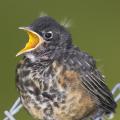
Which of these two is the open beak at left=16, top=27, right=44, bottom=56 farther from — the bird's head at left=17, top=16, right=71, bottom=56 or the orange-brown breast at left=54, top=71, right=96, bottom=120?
the orange-brown breast at left=54, top=71, right=96, bottom=120

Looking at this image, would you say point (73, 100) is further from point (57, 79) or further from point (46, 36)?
point (46, 36)

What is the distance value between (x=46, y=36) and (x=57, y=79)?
257mm

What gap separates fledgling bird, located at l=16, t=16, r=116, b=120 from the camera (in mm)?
5816

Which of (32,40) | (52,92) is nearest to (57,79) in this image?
(52,92)

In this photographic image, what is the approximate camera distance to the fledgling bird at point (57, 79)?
229 inches

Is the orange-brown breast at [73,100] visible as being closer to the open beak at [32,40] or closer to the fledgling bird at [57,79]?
the fledgling bird at [57,79]

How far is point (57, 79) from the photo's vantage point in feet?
19.0

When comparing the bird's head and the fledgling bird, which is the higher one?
the bird's head

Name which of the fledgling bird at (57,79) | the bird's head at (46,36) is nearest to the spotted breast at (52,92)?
the fledgling bird at (57,79)

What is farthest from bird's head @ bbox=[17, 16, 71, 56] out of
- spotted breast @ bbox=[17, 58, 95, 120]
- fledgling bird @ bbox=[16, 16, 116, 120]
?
spotted breast @ bbox=[17, 58, 95, 120]

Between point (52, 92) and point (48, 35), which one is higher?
point (48, 35)

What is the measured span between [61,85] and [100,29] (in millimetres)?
2469

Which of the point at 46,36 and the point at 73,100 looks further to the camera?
the point at 46,36

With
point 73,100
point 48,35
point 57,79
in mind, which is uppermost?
point 48,35
